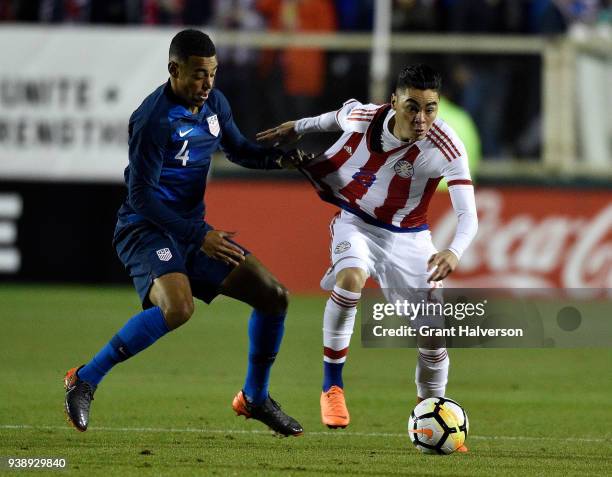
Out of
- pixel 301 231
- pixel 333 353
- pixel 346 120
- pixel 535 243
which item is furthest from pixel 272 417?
pixel 535 243

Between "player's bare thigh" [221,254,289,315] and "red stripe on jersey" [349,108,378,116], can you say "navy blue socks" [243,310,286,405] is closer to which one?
"player's bare thigh" [221,254,289,315]

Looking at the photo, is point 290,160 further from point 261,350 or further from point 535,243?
point 535,243

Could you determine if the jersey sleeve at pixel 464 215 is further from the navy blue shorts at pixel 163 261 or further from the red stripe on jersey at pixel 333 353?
the navy blue shorts at pixel 163 261

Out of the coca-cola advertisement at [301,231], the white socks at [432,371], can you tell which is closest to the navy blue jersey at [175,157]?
the white socks at [432,371]

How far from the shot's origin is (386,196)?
304 inches

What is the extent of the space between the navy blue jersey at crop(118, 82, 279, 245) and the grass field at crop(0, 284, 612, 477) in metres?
1.16

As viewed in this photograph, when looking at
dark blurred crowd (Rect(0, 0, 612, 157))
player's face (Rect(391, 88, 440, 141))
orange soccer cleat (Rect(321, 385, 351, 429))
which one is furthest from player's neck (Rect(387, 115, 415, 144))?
dark blurred crowd (Rect(0, 0, 612, 157))

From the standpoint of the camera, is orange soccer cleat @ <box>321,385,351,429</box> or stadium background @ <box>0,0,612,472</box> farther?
stadium background @ <box>0,0,612,472</box>

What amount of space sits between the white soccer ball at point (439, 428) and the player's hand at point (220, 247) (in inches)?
47.9

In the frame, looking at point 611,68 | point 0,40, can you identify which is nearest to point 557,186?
point 611,68

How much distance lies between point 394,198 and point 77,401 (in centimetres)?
Result: 210

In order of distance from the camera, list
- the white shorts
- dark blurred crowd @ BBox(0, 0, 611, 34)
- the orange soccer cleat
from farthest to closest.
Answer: dark blurred crowd @ BBox(0, 0, 611, 34)
the white shorts
the orange soccer cleat

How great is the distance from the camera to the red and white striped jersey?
7531mm

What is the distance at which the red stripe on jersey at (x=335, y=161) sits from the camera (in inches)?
309
